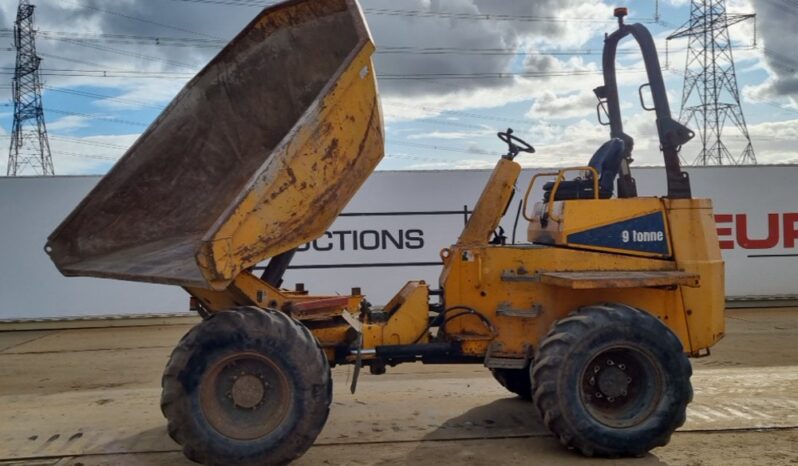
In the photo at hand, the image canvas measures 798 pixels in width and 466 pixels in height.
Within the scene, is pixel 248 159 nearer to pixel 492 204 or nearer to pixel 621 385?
pixel 492 204

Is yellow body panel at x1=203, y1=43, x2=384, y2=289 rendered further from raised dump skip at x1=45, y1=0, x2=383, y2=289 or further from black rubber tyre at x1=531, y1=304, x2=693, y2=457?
black rubber tyre at x1=531, y1=304, x2=693, y2=457

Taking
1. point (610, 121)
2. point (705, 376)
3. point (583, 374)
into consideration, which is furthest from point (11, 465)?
point (705, 376)

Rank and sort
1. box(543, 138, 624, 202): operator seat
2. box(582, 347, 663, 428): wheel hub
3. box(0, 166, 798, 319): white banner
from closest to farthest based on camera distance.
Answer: box(582, 347, 663, 428): wheel hub
box(543, 138, 624, 202): operator seat
box(0, 166, 798, 319): white banner

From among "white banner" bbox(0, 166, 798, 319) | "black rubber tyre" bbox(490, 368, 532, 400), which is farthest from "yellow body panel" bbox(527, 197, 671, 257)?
"white banner" bbox(0, 166, 798, 319)

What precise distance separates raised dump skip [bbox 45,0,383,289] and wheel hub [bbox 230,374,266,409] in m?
0.77

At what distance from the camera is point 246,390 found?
5.77 meters

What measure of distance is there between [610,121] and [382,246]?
819cm

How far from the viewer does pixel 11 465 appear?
6.19 meters

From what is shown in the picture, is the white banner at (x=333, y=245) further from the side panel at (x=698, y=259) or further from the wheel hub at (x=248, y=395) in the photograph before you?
the wheel hub at (x=248, y=395)

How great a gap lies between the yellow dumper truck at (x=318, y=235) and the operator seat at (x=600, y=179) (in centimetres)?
2

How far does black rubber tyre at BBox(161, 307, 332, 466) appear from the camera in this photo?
18.3 ft

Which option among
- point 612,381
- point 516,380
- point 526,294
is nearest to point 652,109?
point 526,294

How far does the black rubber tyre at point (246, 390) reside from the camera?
220 inches

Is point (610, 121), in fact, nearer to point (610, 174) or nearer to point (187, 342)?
point (610, 174)
